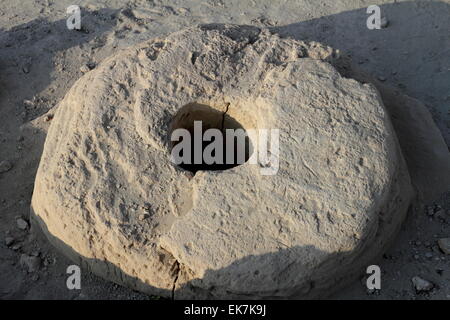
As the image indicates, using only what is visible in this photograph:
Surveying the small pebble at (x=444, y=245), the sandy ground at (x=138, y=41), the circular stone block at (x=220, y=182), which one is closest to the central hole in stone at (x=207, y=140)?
the circular stone block at (x=220, y=182)

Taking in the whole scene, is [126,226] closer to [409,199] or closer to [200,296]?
[200,296]

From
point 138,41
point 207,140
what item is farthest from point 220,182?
point 138,41

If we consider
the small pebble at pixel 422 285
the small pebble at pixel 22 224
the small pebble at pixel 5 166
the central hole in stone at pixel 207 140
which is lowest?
the small pebble at pixel 422 285

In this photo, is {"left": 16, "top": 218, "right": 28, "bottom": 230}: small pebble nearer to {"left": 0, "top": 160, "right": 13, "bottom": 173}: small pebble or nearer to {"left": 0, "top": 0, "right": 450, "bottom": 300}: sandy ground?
{"left": 0, "top": 0, "right": 450, "bottom": 300}: sandy ground

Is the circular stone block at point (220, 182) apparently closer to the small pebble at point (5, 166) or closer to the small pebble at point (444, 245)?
the small pebble at point (444, 245)

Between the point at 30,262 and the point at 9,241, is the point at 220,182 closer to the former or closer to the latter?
the point at 30,262
